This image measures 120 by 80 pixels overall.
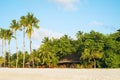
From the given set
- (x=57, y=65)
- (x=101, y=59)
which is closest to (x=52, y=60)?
(x=57, y=65)

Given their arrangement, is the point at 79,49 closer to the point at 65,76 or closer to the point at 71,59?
the point at 71,59

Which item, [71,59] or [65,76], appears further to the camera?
[71,59]

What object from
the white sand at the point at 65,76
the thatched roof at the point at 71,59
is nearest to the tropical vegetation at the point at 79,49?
the thatched roof at the point at 71,59

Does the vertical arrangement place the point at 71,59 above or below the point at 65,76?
above

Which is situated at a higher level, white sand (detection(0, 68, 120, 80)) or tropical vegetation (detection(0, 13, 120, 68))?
tropical vegetation (detection(0, 13, 120, 68))

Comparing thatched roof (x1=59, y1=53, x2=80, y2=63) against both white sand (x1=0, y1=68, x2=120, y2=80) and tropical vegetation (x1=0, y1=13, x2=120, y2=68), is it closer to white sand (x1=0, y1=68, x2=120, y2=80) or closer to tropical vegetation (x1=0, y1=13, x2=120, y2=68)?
tropical vegetation (x1=0, y1=13, x2=120, y2=68)

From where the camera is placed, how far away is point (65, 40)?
66.9 meters

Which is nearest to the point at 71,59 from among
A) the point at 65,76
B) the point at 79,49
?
the point at 79,49

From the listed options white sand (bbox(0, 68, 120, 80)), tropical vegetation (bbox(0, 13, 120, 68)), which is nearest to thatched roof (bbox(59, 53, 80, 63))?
tropical vegetation (bbox(0, 13, 120, 68))

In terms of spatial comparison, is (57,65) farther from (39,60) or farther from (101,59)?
(101,59)

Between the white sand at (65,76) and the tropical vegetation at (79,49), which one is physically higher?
the tropical vegetation at (79,49)

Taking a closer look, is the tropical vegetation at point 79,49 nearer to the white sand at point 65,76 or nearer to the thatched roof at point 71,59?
the thatched roof at point 71,59

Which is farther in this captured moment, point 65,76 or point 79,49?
point 79,49

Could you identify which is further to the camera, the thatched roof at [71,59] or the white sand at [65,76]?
the thatched roof at [71,59]
